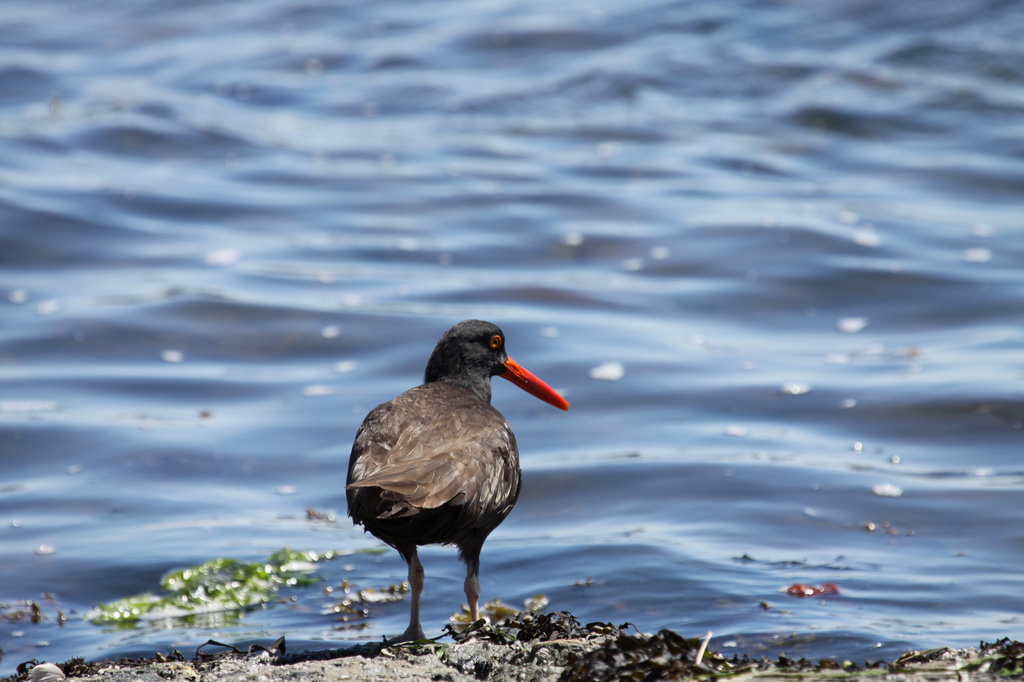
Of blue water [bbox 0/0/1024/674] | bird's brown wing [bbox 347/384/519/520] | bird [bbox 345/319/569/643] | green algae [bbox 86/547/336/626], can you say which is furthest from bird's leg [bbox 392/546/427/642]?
green algae [bbox 86/547/336/626]

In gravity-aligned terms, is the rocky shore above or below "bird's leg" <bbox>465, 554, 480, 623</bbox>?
below

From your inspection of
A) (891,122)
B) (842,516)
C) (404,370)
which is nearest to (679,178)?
(891,122)

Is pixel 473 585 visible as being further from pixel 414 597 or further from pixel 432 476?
pixel 432 476

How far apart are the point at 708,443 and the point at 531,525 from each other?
1.80 m

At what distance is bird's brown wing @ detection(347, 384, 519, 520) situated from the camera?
440 cm

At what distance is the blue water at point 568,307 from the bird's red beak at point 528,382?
102 centimetres

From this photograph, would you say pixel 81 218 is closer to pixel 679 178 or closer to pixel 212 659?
pixel 679 178

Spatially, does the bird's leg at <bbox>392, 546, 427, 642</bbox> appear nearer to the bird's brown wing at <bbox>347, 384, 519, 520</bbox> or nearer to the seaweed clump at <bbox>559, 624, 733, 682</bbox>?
the bird's brown wing at <bbox>347, 384, 519, 520</bbox>

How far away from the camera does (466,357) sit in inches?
244

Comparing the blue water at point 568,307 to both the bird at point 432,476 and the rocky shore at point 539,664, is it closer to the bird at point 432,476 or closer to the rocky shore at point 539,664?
the bird at point 432,476

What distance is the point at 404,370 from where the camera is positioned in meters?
10.4

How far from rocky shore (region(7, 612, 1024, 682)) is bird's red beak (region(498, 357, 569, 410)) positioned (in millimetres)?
2185

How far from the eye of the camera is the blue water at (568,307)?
7.02 m

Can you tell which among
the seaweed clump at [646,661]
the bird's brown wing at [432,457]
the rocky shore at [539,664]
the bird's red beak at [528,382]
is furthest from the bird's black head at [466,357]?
the seaweed clump at [646,661]
